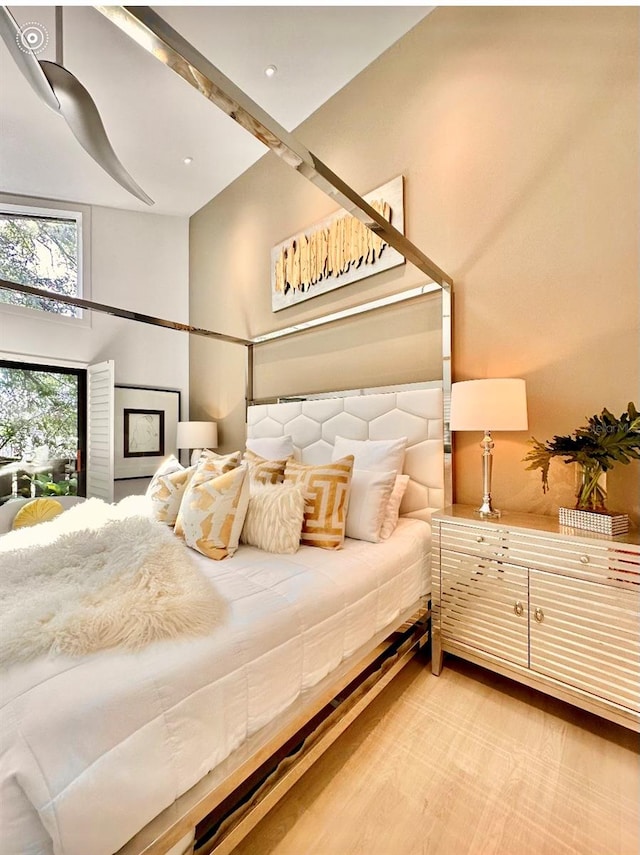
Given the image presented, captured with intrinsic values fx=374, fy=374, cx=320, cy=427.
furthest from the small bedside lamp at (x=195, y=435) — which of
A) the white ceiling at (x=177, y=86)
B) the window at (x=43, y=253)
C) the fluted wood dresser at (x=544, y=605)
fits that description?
the fluted wood dresser at (x=544, y=605)

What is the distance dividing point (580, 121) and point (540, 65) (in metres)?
0.42

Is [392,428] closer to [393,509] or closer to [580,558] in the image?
[393,509]

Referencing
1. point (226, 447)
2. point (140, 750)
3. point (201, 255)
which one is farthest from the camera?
point (201, 255)

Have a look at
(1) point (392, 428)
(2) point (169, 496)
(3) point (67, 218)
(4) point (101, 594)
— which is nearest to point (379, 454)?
(1) point (392, 428)

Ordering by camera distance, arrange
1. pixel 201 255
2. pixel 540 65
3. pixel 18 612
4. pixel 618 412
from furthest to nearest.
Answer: pixel 201 255 → pixel 540 65 → pixel 618 412 → pixel 18 612

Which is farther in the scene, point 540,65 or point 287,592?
point 540,65

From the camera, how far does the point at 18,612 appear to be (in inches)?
36.9

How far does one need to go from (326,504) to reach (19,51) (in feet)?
7.14

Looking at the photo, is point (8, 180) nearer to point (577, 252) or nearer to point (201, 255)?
point (201, 255)

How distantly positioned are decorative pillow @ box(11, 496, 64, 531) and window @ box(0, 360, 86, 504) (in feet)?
2.67

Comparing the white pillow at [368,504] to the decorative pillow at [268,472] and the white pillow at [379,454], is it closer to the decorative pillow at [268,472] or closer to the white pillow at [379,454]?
the white pillow at [379,454]

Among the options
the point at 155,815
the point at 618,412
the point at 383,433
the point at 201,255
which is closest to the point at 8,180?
the point at 201,255

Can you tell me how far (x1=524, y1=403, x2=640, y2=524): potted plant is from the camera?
4.83ft

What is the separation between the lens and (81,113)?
168cm
